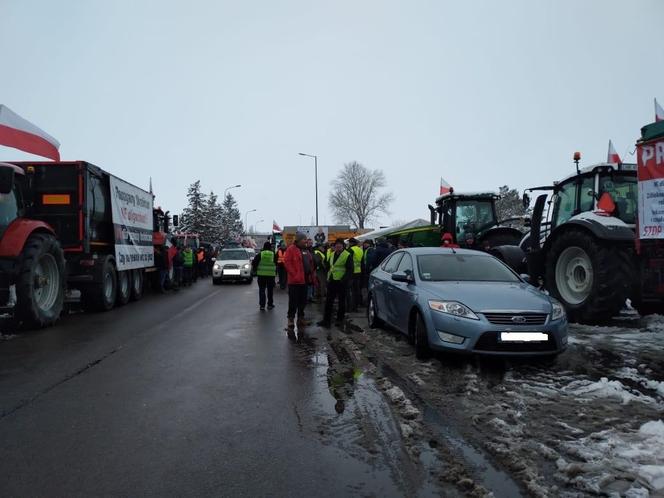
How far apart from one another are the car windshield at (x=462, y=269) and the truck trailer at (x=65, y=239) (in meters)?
6.75

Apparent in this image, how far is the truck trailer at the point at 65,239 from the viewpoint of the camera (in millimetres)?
8734

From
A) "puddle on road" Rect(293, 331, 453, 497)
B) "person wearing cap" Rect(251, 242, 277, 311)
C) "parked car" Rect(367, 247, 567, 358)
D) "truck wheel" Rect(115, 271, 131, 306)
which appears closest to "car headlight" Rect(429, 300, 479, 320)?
"parked car" Rect(367, 247, 567, 358)

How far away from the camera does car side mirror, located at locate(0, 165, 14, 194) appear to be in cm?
844

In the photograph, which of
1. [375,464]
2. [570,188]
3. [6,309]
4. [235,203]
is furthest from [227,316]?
[235,203]

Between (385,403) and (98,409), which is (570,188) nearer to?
(385,403)

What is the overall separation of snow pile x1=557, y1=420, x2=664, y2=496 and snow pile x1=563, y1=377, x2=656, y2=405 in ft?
2.48

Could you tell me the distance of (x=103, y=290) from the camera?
11.8 metres

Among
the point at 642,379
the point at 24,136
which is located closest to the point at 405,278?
the point at 642,379

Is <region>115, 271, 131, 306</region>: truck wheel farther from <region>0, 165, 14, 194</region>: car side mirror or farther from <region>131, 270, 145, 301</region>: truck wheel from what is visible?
<region>0, 165, 14, 194</region>: car side mirror

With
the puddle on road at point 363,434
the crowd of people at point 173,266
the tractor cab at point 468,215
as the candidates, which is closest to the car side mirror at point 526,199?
the tractor cab at point 468,215

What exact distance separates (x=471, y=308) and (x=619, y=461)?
2.65 meters

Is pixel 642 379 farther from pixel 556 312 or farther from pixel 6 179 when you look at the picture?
Answer: pixel 6 179

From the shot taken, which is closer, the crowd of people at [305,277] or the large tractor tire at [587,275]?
the large tractor tire at [587,275]

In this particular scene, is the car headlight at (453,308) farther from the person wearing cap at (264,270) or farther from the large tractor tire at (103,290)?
the large tractor tire at (103,290)
